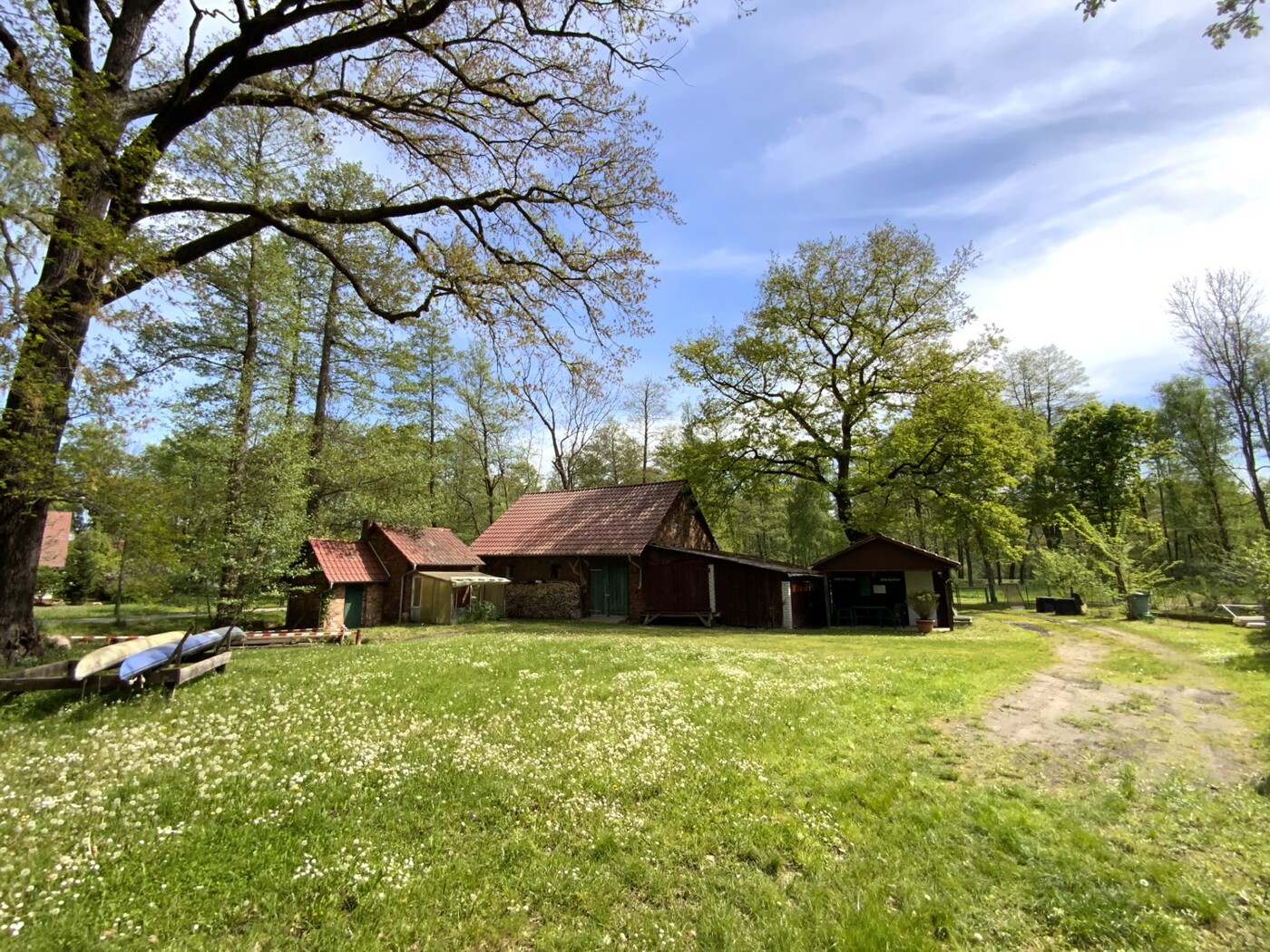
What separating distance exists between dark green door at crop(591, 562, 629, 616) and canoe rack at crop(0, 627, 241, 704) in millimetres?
18522

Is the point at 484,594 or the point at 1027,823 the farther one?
the point at 484,594

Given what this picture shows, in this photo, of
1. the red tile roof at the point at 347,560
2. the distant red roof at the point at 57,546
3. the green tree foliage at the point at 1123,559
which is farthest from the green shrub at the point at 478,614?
the distant red roof at the point at 57,546

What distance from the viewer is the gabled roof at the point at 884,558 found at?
2214 cm

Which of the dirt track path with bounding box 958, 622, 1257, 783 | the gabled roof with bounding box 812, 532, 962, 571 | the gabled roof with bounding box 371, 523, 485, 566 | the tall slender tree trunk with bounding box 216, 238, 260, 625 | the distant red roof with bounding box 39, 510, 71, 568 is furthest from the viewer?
the distant red roof with bounding box 39, 510, 71, 568

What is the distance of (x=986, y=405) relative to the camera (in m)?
26.0

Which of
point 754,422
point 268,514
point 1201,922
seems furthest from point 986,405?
point 268,514

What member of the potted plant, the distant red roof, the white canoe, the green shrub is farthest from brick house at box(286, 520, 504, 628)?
the distant red roof

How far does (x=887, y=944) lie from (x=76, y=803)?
5924 mm

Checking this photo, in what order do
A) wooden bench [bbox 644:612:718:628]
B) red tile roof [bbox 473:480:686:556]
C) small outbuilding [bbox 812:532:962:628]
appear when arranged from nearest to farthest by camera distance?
small outbuilding [bbox 812:532:962:628] → wooden bench [bbox 644:612:718:628] → red tile roof [bbox 473:480:686:556]

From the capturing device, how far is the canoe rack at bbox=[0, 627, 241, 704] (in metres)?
6.61

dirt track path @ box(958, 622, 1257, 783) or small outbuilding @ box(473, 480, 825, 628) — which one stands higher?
small outbuilding @ box(473, 480, 825, 628)

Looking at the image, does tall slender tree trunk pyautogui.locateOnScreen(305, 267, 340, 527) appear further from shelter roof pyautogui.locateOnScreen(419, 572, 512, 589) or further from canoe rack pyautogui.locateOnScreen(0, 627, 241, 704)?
canoe rack pyautogui.locateOnScreen(0, 627, 241, 704)

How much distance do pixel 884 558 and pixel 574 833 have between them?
20752 millimetres

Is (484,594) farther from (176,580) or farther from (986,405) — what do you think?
(986,405)
